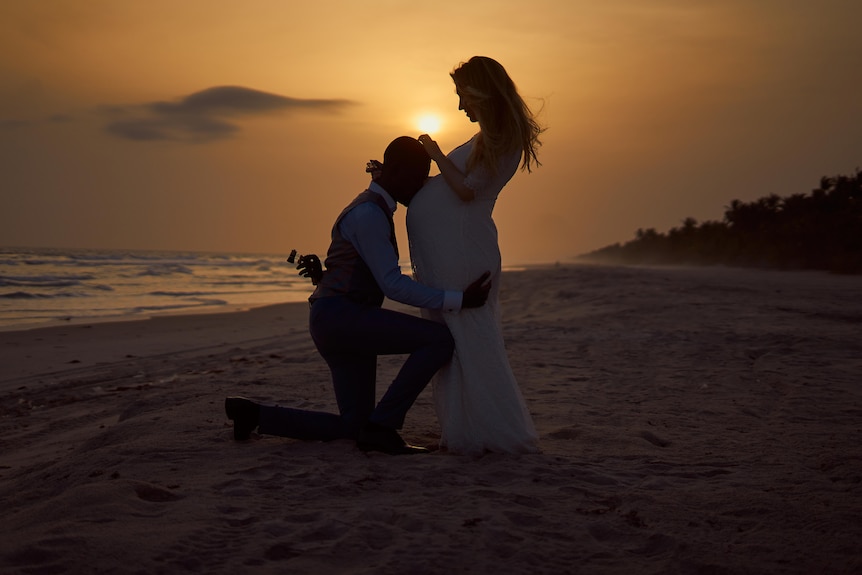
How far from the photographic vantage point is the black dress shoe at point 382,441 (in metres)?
4.10

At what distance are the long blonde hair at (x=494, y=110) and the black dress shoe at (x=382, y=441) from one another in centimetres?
153

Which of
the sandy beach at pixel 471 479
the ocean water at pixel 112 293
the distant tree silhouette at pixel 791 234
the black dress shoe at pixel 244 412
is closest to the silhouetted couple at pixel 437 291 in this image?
the sandy beach at pixel 471 479

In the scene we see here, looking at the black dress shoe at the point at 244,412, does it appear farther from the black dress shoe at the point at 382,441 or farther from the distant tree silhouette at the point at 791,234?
the distant tree silhouette at the point at 791,234

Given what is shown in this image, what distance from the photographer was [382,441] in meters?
4.11

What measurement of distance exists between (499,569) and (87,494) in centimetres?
190

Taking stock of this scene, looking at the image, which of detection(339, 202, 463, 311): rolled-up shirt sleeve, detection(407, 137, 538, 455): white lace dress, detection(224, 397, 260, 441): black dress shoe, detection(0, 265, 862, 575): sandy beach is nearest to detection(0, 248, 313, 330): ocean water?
detection(0, 265, 862, 575): sandy beach

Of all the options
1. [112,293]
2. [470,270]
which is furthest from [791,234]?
[470,270]

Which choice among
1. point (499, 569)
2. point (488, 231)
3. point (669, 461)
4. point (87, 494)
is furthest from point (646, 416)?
point (87, 494)

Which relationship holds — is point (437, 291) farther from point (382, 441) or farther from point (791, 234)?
point (791, 234)

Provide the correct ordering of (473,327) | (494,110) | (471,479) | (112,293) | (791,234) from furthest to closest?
(791,234) < (112,293) < (473,327) < (494,110) < (471,479)

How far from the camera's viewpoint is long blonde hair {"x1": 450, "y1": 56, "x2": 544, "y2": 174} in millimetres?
3824

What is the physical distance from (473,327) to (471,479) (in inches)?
33.3

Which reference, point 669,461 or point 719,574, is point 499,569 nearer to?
point 719,574

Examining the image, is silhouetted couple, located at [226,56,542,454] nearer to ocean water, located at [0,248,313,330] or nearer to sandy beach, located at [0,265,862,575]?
sandy beach, located at [0,265,862,575]
